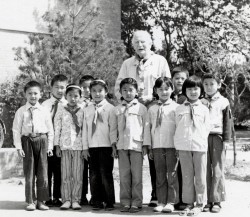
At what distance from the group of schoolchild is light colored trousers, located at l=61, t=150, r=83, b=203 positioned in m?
0.01

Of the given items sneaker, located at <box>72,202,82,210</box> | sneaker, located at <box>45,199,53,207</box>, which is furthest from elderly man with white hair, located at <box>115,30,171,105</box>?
sneaker, located at <box>45,199,53,207</box>

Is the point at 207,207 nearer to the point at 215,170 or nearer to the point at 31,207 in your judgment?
the point at 215,170

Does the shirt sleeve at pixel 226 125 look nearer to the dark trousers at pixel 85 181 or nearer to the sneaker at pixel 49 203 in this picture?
the dark trousers at pixel 85 181

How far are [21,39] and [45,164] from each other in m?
8.88

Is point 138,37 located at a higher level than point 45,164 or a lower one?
higher

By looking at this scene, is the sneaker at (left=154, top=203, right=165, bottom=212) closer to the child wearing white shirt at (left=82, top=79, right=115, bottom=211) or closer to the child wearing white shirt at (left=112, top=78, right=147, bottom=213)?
the child wearing white shirt at (left=112, top=78, right=147, bottom=213)

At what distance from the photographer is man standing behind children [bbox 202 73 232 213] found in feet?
18.2

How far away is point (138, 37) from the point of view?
6008mm

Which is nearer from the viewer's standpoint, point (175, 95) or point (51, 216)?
point (51, 216)

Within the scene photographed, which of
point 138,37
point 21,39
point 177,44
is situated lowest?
point 138,37

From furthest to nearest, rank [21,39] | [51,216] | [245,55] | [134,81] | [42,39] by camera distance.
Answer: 1. [21,39]
2. [245,55]
3. [42,39]
4. [134,81]
5. [51,216]

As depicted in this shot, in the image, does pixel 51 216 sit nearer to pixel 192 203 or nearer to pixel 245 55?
pixel 192 203

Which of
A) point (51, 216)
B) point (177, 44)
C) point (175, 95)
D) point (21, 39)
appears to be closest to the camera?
point (51, 216)

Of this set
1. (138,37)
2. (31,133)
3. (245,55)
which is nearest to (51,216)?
(31,133)
